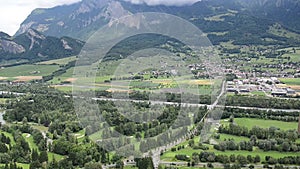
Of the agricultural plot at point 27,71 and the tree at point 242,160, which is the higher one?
the agricultural plot at point 27,71

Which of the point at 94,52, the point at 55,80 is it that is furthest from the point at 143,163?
the point at 55,80

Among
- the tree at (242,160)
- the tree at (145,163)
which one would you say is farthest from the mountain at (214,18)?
the tree at (145,163)

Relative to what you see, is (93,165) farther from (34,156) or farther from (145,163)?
(34,156)

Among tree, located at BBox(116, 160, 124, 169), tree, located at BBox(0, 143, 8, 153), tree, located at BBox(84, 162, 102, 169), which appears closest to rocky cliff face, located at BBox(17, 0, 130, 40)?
tree, located at BBox(0, 143, 8, 153)

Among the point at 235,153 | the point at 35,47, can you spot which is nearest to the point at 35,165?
the point at 235,153

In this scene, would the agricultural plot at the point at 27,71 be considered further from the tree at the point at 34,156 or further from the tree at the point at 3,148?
the tree at the point at 34,156

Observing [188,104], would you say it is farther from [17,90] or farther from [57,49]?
[57,49]
